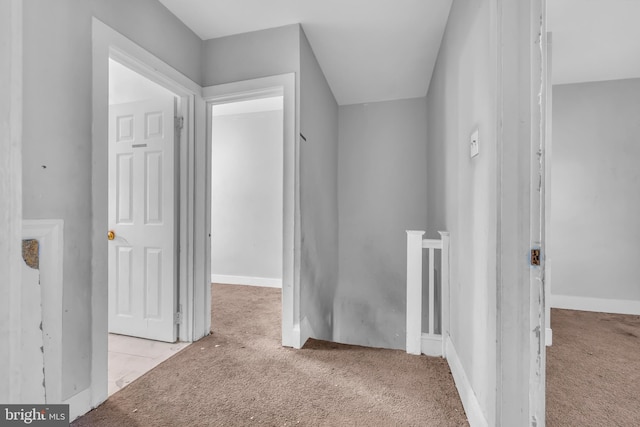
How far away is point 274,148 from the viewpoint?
4.29m

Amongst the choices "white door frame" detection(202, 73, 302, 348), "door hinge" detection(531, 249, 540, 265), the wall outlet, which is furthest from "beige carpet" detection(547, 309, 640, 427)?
"white door frame" detection(202, 73, 302, 348)

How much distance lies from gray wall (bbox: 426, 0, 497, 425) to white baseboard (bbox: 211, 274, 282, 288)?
2.73 meters

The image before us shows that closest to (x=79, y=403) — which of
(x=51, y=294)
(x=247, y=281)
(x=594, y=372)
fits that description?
(x=51, y=294)

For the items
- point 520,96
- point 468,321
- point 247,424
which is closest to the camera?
point 520,96

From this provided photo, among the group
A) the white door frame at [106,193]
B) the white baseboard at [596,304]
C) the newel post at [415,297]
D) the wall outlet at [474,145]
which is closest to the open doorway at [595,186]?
the white baseboard at [596,304]

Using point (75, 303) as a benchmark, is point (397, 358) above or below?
below

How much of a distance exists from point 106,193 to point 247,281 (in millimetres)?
2974

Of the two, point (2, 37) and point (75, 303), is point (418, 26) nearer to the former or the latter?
point (2, 37)

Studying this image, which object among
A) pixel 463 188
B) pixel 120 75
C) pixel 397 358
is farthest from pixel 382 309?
pixel 120 75

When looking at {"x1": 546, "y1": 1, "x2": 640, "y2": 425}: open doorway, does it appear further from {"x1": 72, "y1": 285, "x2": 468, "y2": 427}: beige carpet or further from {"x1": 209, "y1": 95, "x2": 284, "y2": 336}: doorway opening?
{"x1": 209, "y1": 95, "x2": 284, "y2": 336}: doorway opening

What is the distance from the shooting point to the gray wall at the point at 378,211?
3781 millimetres

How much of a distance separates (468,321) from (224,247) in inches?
147

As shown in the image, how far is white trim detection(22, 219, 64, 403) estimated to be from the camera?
1.25 m

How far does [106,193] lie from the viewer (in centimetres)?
162
